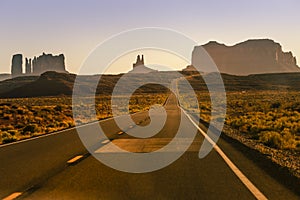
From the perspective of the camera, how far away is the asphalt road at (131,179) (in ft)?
25.4

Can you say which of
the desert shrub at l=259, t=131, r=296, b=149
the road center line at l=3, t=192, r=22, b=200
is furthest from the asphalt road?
the desert shrub at l=259, t=131, r=296, b=149

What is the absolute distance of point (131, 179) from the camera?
9.26m

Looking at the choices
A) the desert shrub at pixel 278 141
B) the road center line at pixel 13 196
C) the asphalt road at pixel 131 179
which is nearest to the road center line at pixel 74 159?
the asphalt road at pixel 131 179

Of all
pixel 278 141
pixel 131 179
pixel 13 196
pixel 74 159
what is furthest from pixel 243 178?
pixel 278 141

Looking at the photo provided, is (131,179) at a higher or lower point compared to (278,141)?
higher

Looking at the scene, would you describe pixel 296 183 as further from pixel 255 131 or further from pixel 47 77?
pixel 47 77

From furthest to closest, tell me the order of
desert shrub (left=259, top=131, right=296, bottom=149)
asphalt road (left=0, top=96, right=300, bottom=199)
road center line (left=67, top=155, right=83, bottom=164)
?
1. desert shrub (left=259, top=131, right=296, bottom=149)
2. road center line (left=67, top=155, right=83, bottom=164)
3. asphalt road (left=0, top=96, right=300, bottom=199)

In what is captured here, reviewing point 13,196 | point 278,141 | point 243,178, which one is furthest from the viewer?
point 278,141

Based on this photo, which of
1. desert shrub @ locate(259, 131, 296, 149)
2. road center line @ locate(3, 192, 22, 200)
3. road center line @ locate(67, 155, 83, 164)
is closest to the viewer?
road center line @ locate(3, 192, 22, 200)

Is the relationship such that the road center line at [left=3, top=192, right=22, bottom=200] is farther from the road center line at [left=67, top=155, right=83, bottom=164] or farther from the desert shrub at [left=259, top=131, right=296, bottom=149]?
the desert shrub at [left=259, top=131, right=296, bottom=149]

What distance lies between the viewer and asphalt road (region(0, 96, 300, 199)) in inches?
304

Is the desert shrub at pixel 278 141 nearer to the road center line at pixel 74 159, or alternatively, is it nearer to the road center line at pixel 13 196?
the road center line at pixel 74 159

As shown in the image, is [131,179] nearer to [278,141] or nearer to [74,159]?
[74,159]

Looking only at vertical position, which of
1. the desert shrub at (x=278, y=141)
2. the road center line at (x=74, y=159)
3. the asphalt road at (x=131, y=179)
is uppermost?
the asphalt road at (x=131, y=179)
